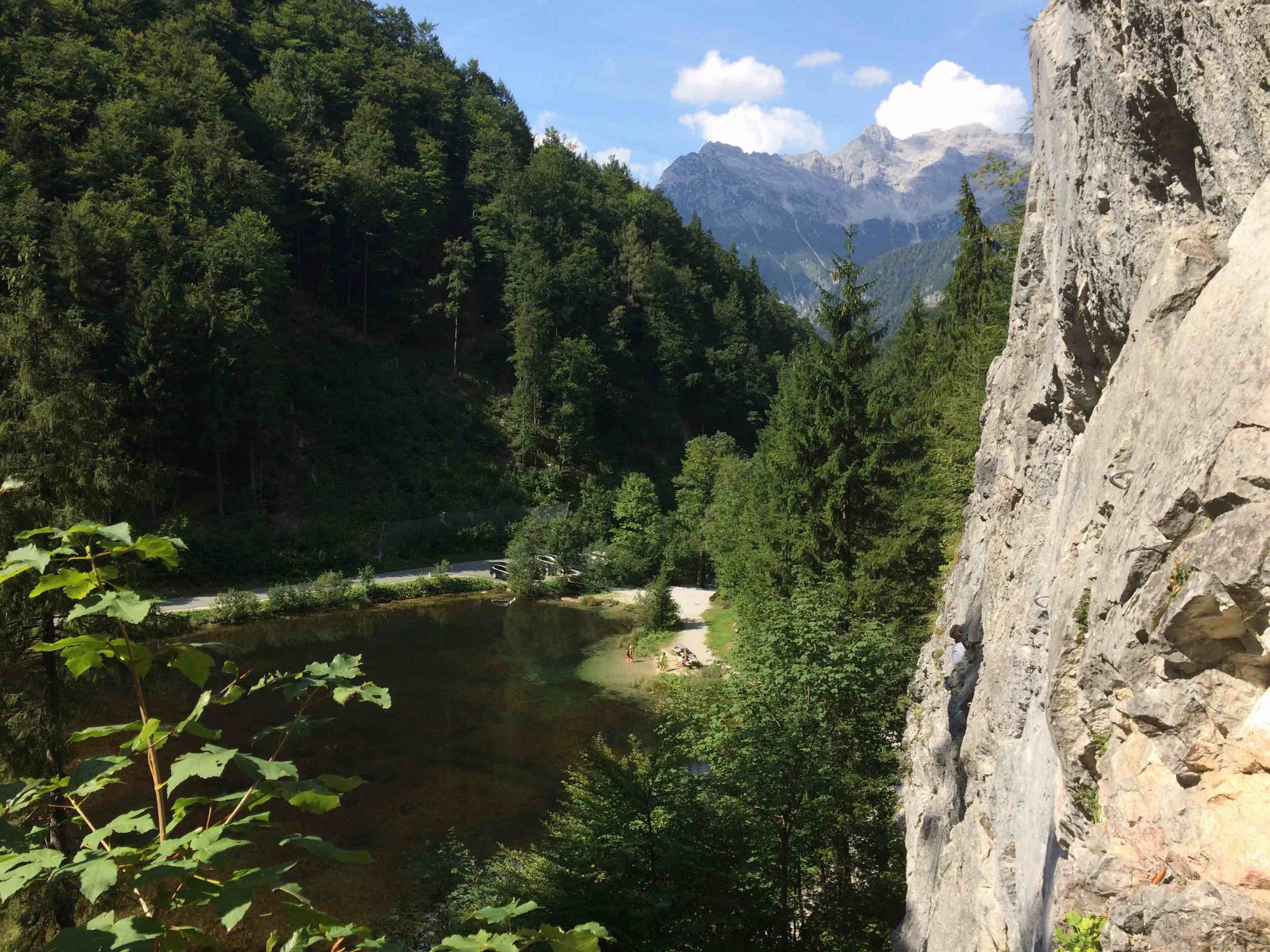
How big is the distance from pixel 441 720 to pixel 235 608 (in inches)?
456

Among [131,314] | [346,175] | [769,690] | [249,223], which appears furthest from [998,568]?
[346,175]

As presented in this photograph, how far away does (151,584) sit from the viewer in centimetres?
2903

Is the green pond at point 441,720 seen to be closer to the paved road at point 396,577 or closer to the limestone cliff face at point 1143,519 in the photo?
the paved road at point 396,577

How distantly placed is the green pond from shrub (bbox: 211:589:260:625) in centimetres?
47

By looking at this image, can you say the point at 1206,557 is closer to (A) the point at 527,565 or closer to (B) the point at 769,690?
(B) the point at 769,690

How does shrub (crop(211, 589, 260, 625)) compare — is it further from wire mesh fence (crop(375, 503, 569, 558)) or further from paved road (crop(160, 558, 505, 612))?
wire mesh fence (crop(375, 503, 569, 558))

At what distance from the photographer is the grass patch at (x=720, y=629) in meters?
25.4

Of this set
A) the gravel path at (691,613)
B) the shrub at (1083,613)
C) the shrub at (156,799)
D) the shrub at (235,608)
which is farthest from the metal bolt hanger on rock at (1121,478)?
the shrub at (235,608)

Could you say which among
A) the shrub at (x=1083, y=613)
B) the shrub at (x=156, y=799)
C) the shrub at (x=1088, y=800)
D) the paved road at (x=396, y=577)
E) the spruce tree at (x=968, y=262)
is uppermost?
the spruce tree at (x=968, y=262)

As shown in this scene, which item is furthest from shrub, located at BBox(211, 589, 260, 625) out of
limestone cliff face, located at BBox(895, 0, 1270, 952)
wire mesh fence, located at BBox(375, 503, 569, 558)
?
limestone cliff face, located at BBox(895, 0, 1270, 952)

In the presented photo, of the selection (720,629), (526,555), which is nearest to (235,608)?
(526,555)

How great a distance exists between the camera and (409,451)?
4266 cm

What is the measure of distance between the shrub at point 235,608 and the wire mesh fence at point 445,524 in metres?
8.10

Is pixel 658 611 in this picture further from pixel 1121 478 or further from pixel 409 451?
pixel 1121 478
